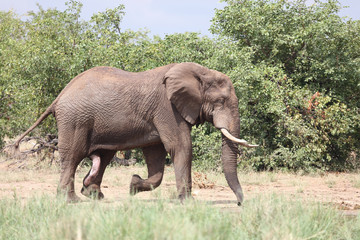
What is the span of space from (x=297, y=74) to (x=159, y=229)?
41.3 feet

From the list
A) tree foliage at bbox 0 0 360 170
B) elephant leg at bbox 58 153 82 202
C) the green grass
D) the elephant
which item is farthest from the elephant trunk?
tree foliage at bbox 0 0 360 170

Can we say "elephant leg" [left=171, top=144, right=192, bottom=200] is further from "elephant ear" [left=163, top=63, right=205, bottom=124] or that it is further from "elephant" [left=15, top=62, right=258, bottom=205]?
"elephant ear" [left=163, top=63, right=205, bottom=124]

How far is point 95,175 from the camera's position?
8070 millimetres

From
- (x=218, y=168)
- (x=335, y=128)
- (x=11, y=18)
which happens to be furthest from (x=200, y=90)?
(x=11, y=18)

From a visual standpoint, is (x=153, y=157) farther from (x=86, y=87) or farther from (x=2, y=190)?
(x=2, y=190)

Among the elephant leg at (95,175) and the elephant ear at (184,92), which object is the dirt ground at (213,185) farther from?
the elephant ear at (184,92)

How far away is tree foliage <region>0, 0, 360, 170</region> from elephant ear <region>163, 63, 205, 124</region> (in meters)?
5.57

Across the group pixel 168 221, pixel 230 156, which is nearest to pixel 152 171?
pixel 230 156

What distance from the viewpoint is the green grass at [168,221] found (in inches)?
148

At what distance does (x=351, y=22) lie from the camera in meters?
15.7

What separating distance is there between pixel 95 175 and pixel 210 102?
86.7 inches

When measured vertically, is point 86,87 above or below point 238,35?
below

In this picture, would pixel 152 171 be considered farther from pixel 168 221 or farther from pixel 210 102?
pixel 168 221

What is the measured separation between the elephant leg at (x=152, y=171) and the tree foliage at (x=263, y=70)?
5.47m
